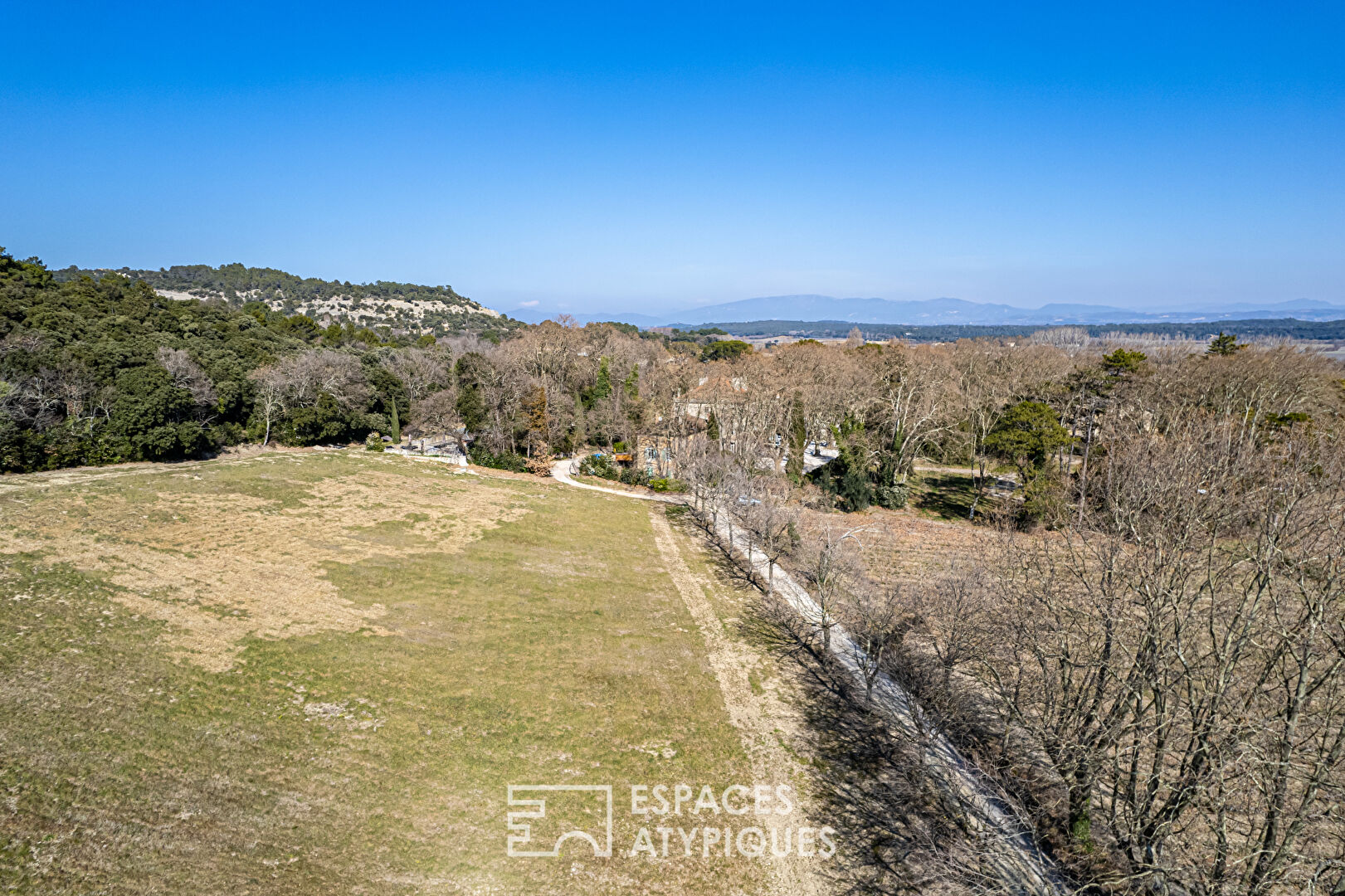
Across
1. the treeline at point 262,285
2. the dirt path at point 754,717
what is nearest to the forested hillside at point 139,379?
the dirt path at point 754,717

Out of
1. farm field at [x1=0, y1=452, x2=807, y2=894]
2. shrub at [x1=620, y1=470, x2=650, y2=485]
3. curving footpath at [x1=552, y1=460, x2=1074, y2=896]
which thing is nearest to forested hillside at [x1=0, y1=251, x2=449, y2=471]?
farm field at [x1=0, y1=452, x2=807, y2=894]

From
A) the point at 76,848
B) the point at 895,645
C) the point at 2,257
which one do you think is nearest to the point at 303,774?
the point at 76,848

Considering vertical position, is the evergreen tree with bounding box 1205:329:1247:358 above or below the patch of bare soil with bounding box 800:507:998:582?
above

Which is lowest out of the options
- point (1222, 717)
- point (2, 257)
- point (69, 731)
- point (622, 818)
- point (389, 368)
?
point (622, 818)

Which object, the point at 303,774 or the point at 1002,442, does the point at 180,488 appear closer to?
the point at 303,774

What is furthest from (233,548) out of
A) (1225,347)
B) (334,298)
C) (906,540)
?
(334,298)

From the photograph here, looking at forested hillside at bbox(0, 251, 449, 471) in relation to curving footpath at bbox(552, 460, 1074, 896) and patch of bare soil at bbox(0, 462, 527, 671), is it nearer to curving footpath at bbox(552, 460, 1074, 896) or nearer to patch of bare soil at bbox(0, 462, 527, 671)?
patch of bare soil at bbox(0, 462, 527, 671)

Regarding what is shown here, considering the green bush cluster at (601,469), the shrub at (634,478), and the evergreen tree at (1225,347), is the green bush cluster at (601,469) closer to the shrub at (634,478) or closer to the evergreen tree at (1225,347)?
the shrub at (634,478)
